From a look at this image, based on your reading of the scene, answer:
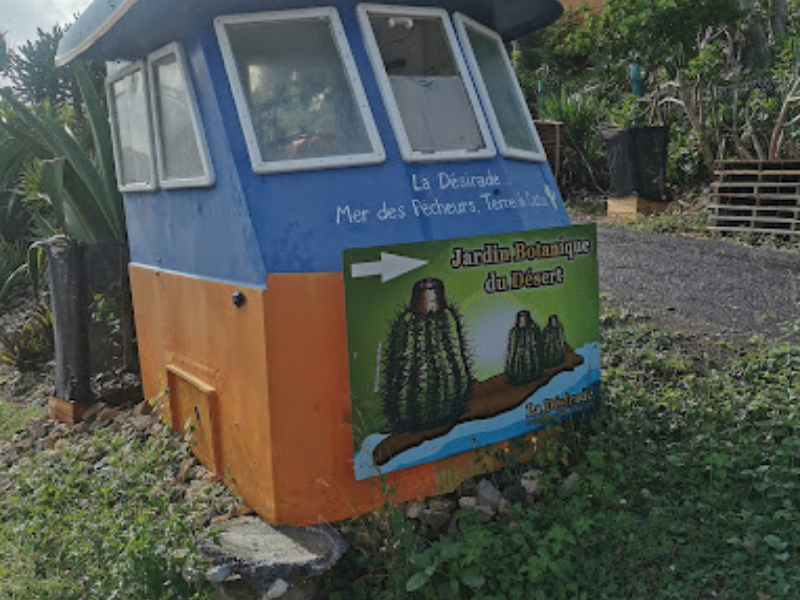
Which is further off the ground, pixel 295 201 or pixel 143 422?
pixel 295 201

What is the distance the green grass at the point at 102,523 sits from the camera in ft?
11.5

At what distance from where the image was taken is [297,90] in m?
3.86

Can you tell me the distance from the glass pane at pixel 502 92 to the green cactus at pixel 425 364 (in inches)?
48.7

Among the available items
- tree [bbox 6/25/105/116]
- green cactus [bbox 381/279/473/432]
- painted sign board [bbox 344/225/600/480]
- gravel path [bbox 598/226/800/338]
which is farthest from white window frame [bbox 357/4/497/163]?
tree [bbox 6/25/105/116]

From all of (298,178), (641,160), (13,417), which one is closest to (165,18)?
(298,178)

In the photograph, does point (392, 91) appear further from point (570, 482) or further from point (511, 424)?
point (570, 482)

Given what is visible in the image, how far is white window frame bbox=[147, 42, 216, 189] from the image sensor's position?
3852mm

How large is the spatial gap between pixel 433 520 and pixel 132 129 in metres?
3.09

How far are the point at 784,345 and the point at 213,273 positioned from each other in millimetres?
3686

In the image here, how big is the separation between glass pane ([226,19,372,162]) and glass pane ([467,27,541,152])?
0.95m

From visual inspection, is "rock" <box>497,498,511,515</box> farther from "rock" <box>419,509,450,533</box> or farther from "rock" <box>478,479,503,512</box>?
"rock" <box>419,509,450,533</box>

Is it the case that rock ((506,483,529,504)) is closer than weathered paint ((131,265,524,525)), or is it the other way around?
weathered paint ((131,265,524,525))

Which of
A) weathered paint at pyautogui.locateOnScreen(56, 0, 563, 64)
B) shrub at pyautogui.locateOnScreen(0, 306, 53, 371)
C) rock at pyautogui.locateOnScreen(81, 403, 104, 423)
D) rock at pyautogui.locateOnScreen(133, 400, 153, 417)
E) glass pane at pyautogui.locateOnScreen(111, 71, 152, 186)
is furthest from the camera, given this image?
shrub at pyautogui.locateOnScreen(0, 306, 53, 371)

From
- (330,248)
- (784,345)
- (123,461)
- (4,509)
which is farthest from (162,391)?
(784,345)
